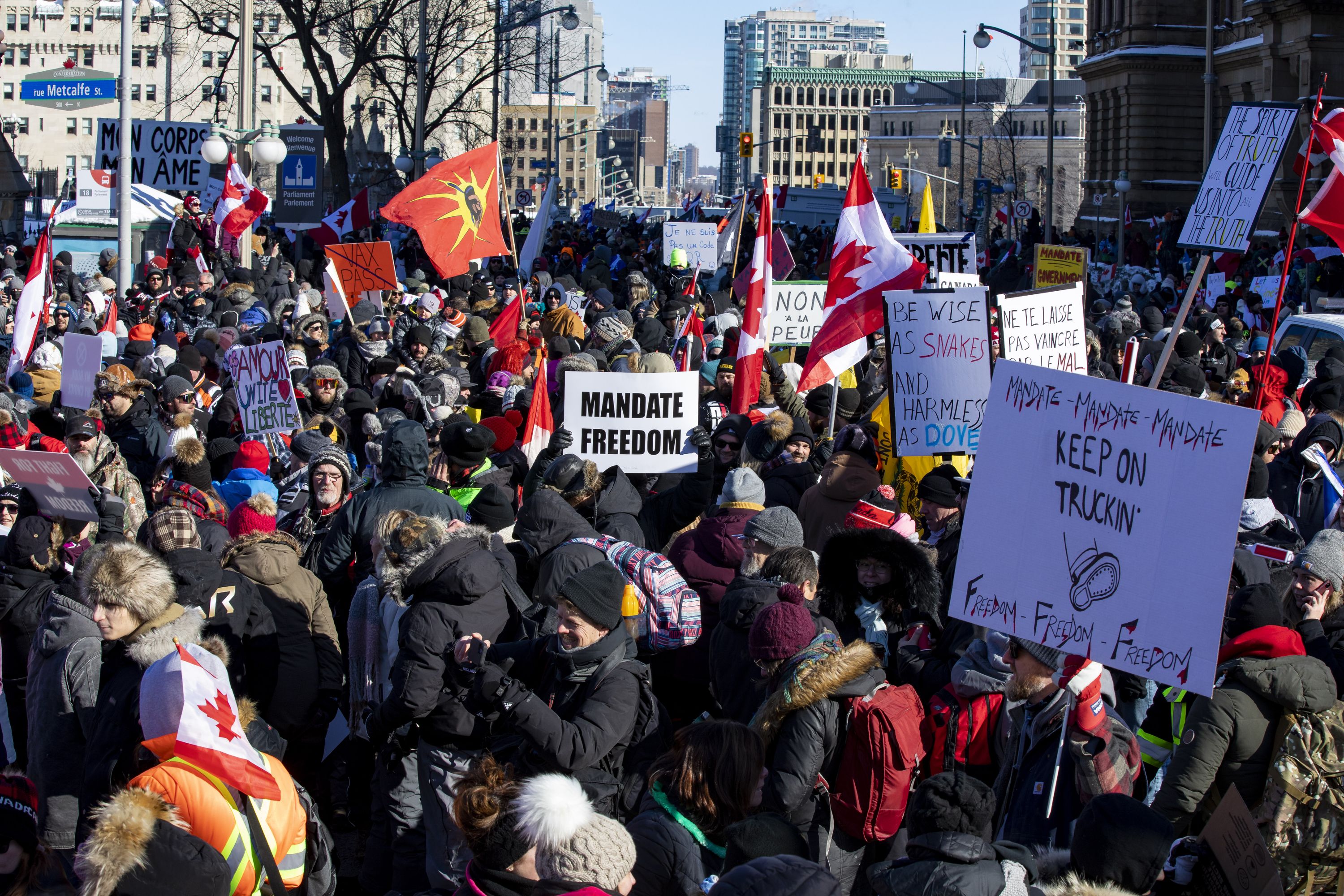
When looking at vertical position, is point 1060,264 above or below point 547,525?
above

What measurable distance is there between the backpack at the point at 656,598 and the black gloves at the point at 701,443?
2.47 m

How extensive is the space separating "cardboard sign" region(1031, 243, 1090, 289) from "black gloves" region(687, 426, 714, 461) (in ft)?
24.2

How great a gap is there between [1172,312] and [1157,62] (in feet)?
128

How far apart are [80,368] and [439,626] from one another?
219 inches

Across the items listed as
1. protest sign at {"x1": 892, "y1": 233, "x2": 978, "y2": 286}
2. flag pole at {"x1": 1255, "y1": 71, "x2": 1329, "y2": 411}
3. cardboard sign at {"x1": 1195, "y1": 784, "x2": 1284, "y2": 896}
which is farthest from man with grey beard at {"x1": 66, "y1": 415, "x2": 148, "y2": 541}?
protest sign at {"x1": 892, "y1": 233, "x2": 978, "y2": 286}

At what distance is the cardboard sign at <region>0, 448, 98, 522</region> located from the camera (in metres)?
5.70

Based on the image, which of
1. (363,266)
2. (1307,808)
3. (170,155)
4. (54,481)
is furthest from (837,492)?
(170,155)

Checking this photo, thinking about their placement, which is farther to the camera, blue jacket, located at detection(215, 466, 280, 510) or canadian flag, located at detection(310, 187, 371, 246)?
→ canadian flag, located at detection(310, 187, 371, 246)

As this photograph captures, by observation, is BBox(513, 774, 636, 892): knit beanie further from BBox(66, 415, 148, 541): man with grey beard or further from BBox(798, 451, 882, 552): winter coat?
BBox(66, 415, 148, 541): man with grey beard

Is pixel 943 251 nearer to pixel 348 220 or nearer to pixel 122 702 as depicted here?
pixel 122 702

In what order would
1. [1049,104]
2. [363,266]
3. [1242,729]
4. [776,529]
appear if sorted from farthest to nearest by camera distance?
[1049,104], [363,266], [776,529], [1242,729]

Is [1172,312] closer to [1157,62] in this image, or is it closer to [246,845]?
[246,845]

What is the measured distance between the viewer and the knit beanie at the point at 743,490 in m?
5.84

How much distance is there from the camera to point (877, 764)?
163 inches
